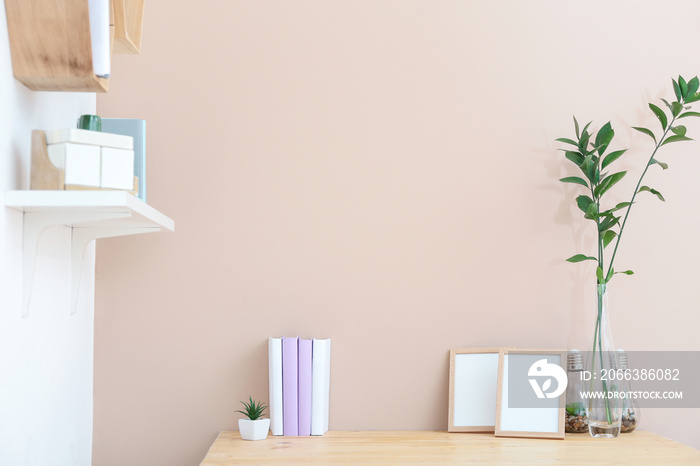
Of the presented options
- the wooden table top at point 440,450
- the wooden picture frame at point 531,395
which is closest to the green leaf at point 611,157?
the wooden picture frame at point 531,395

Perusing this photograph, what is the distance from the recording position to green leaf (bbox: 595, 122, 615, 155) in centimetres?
191

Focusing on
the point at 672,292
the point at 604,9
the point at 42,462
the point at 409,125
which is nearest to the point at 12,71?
the point at 42,462

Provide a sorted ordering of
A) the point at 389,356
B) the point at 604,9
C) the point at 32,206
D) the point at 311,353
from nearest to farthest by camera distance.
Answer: the point at 32,206 → the point at 311,353 → the point at 389,356 → the point at 604,9

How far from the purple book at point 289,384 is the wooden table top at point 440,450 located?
0.14 feet

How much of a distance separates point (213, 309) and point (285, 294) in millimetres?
207

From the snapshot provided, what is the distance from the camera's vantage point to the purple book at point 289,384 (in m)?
1.82

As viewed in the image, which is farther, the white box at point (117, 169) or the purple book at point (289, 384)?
the purple book at point (289, 384)

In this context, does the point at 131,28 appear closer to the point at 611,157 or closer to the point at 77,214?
the point at 77,214

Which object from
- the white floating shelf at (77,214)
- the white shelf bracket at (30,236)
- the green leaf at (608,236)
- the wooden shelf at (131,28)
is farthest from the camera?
the green leaf at (608,236)

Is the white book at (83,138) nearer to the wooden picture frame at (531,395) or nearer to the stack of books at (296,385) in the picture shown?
the stack of books at (296,385)

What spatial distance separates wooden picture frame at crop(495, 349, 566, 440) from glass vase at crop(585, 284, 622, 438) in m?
0.08

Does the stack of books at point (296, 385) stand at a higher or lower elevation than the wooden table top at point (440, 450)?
higher

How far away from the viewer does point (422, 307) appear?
196 centimetres

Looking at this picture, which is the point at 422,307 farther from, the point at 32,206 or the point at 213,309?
the point at 32,206
